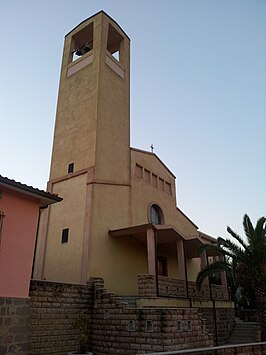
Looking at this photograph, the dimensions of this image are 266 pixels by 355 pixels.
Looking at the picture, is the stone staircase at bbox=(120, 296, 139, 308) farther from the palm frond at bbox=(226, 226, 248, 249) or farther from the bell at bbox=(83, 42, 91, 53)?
the bell at bbox=(83, 42, 91, 53)

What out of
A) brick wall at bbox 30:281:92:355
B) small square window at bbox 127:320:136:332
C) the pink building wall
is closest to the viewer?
the pink building wall

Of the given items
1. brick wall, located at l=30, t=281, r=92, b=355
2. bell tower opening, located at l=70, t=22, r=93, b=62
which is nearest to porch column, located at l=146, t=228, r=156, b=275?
brick wall, located at l=30, t=281, r=92, b=355

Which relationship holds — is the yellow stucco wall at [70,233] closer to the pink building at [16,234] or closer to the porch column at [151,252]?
the porch column at [151,252]

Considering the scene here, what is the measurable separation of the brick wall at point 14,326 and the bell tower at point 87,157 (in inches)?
186

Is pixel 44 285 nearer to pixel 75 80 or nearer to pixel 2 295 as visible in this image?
pixel 2 295

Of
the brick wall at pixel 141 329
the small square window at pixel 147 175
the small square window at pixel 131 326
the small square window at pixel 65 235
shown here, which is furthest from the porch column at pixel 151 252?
the small square window at pixel 147 175

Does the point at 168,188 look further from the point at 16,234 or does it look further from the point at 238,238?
the point at 16,234

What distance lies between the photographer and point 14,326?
8.14 m

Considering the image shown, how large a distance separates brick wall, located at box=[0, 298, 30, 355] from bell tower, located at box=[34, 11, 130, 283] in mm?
4722

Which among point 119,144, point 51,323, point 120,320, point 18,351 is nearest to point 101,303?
point 120,320

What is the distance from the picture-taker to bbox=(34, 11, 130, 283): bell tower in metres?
14.4

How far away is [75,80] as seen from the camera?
19.5m

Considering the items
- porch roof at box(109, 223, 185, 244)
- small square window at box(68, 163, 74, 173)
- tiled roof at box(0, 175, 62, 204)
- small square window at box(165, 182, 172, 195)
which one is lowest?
tiled roof at box(0, 175, 62, 204)

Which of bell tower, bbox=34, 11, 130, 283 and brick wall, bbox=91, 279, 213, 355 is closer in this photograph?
brick wall, bbox=91, 279, 213, 355
